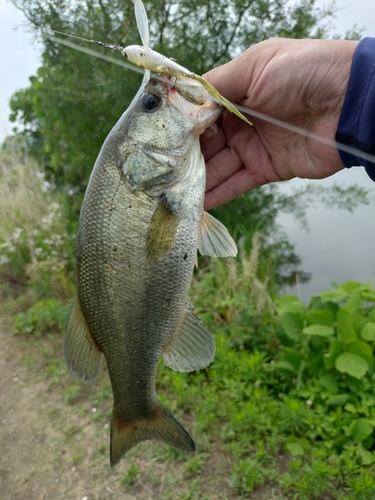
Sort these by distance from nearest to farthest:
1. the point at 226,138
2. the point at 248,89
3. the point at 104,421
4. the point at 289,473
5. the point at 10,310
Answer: the point at 248,89 → the point at 226,138 → the point at 289,473 → the point at 104,421 → the point at 10,310

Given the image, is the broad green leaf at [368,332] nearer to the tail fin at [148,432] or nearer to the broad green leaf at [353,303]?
the broad green leaf at [353,303]

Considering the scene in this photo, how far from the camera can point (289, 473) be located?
2648 mm

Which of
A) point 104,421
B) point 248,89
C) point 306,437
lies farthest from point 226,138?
point 104,421

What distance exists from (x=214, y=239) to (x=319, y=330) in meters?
1.52

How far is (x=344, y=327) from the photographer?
2.89m

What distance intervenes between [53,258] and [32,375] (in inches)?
65.8

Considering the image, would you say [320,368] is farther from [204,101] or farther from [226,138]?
[204,101]

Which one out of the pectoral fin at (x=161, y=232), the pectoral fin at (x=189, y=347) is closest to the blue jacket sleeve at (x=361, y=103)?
the pectoral fin at (x=161, y=232)

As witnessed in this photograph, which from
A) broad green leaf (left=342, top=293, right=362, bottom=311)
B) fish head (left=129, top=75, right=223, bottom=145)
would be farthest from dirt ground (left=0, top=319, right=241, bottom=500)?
fish head (left=129, top=75, right=223, bottom=145)

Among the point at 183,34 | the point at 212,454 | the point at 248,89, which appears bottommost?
the point at 212,454

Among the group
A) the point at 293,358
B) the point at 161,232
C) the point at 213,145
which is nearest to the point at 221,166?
the point at 213,145

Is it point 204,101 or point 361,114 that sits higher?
point 204,101

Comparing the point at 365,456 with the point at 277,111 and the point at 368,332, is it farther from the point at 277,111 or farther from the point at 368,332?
the point at 277,111

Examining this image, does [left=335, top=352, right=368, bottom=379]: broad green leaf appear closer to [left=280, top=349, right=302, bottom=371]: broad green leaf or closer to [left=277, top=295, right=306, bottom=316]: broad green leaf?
[left=280, top=349, right=302, bottom=371]: broad green leaf
